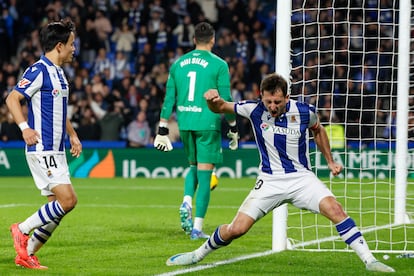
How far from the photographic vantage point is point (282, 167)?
7.58 m

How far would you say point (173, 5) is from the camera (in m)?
25.2

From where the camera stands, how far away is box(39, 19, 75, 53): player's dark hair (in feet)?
25.6

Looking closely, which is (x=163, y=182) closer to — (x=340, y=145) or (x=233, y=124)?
(x=340, y=145)

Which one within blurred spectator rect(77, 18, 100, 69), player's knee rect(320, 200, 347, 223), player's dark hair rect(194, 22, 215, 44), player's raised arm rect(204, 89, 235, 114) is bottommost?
player's knee rect(320, 200, 347, 223)

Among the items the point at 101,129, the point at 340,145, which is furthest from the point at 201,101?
the point at 101,129

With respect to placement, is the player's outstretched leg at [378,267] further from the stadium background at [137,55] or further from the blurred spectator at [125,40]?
the blurred spectator at [125,40]

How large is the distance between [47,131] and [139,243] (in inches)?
89.2

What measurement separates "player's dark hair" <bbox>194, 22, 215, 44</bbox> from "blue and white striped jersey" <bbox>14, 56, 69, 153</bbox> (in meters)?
2.68

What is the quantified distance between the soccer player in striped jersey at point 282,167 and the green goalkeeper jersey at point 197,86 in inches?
99.8

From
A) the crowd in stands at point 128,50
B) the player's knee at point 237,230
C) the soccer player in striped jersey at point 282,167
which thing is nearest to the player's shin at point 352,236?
the soccer player in striped jersey at point 282,167

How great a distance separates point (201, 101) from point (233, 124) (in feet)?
1.34

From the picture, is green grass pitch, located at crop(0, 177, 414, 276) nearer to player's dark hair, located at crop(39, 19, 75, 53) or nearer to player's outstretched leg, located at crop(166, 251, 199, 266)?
player's outstretched leg, located at crop(166, 251, 199, 266)

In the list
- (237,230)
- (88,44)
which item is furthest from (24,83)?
(88,44)

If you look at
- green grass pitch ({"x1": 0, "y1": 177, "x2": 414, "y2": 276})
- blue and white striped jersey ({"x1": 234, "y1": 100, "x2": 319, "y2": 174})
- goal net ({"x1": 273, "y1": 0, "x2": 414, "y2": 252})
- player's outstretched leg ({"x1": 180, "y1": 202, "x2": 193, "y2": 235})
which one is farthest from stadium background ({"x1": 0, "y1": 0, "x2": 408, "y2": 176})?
blue and white striped jersey ({"x1": 234, "y1": 100, "x2": 319, "y2": 174})
